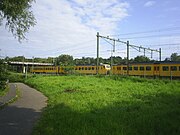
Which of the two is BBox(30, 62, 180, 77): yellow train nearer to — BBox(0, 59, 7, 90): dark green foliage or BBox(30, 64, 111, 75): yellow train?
BBox(30, 64, 111, 75): yellow train

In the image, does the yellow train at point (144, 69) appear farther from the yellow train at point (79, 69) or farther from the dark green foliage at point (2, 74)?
the dark green foliage at point (2, 74)

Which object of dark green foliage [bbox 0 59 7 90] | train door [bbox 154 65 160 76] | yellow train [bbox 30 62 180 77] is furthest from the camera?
train door [bbox 154 65 160 76]

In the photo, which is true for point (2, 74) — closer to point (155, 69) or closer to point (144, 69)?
point (155, 69)

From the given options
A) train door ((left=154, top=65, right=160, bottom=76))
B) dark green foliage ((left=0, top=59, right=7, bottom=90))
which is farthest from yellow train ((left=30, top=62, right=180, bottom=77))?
dark green foliage ((left=0, top=59, right=7, bottom=90))

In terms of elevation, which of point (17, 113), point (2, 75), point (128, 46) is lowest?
point (17, 113)

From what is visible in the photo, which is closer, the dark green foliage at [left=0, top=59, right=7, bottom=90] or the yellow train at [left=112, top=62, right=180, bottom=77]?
the dark green foliage at [left=0, top=59, right=7, bottom=90]

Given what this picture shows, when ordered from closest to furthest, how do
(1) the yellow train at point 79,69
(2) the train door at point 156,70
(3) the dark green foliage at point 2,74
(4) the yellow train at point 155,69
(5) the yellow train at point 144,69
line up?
1. (3) the dark green foliage at point 2,74
2. (4) the yellow train at point 155,69
3. (5) the yellow train at point 144,69
4. (2) the train door at point 156,70
5. (1) the yellow train at point 79,69

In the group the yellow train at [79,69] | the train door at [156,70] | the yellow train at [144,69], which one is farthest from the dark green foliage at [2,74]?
the yellow train at [79,69]

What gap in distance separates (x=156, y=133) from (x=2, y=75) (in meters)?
16.0

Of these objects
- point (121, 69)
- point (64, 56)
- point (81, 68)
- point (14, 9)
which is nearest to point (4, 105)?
point (14, 9)

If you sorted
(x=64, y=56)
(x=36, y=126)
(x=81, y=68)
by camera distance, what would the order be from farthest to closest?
1. (x=64, y=56)
2. (x=81, y=68)
3. (x=36, y=126)

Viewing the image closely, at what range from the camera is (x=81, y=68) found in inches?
2559

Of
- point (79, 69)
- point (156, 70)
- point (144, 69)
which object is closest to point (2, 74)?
point (156, 70)

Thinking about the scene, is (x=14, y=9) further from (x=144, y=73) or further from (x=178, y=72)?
(x=144, y=73)
